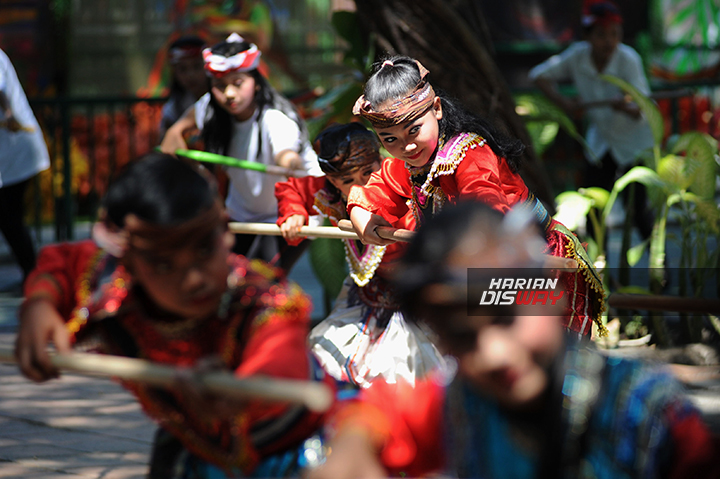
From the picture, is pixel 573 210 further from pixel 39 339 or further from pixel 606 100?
pixel 39 339

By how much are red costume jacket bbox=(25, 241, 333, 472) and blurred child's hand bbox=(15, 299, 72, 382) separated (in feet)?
0.15

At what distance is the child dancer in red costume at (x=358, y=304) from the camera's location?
11.3 feet

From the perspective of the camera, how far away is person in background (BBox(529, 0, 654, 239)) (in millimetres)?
5957

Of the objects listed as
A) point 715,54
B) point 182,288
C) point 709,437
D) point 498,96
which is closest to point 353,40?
point 498,96

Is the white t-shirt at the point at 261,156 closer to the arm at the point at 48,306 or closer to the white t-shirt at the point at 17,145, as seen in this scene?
the white t-shirt at the point at 17,145

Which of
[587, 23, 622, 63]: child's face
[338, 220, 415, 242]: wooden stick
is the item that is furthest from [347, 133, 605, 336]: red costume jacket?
[587, 23, 622, 63]: child's face

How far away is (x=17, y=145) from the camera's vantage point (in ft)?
19.8

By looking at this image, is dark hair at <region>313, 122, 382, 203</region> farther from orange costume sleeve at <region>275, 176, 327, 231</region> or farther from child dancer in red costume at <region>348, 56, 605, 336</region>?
child dancer in red costume at <region>348, 56, 605, 336</region>

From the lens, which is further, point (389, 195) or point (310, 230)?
point (310, 230)

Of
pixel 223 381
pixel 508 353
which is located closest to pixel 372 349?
pixel 223 381

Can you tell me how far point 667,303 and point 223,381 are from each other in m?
2.03

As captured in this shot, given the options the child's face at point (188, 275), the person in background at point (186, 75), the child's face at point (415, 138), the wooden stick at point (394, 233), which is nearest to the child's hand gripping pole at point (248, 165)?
the wooden stick at point (394, 233)

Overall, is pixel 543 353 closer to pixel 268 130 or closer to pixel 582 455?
pixel 582 455

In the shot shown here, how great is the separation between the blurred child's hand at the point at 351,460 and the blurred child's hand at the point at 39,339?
707mm
